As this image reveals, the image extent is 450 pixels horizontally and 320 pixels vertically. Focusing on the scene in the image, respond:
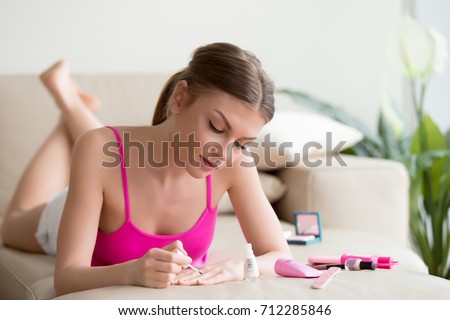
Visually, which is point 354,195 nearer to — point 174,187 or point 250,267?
point 174,187

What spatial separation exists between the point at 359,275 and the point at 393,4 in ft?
7.99

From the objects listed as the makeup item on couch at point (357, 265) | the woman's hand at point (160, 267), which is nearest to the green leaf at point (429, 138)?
the makeup item on couch at point (357, 265)

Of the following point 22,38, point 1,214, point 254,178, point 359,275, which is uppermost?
point 22,38

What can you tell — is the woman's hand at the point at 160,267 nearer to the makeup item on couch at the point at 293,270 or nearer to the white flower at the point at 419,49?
the makeup item on couch at the point at 293,270

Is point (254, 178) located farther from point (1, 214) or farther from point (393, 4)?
point (393, 4)

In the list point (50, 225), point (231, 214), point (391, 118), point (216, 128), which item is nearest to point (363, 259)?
point (216, 128)

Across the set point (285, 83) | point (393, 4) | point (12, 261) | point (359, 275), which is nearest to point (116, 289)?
point (359, 275)

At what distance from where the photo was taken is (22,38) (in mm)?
2885

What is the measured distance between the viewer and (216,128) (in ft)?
4.49

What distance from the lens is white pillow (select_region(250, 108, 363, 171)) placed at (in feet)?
8.38

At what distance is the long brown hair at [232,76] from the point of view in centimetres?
137

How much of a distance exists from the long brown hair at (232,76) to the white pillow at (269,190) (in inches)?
44.1

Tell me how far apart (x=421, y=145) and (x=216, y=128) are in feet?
6.10

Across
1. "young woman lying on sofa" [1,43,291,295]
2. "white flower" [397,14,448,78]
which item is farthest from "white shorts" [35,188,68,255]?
"white flower" [397,14,448,78]
